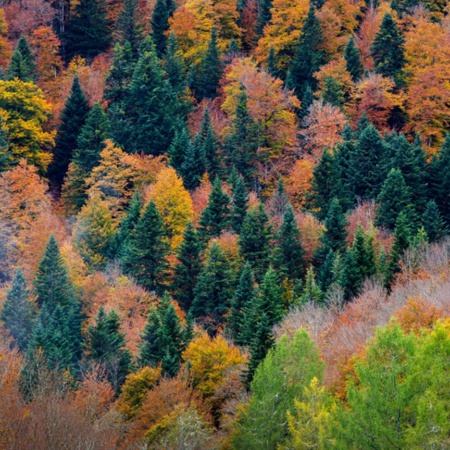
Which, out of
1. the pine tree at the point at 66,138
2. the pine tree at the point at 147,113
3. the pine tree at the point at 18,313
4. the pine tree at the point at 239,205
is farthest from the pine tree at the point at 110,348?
the pine tree at the point at 66,138

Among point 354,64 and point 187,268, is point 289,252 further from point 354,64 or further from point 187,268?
point 354,64

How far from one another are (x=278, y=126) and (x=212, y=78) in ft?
43.7

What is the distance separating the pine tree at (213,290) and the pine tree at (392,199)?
39.2 ft

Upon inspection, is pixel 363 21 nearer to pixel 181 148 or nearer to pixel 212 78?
pixel 212 78

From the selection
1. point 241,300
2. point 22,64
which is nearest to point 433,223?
point 241,300

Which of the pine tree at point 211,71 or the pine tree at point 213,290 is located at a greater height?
the pine tree at point 211,71

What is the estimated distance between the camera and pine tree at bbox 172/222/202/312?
6378 cm

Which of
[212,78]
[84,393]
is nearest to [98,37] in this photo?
[212,78]

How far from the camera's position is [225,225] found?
222 feet

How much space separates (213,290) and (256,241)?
219 inches

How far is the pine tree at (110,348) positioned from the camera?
5222cm

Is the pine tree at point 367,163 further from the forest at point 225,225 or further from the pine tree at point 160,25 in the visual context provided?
the pine tree at point 160,25

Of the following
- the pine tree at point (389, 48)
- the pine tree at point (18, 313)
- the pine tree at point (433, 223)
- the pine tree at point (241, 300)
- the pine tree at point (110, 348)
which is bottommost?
the pine tree at point (18, 313)

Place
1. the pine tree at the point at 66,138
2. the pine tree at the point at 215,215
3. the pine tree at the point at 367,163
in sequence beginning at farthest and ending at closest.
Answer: the pine tree at the point at 66,138 < the pine tree at the point at 367,163 < the pine tree at the point at 215,215
